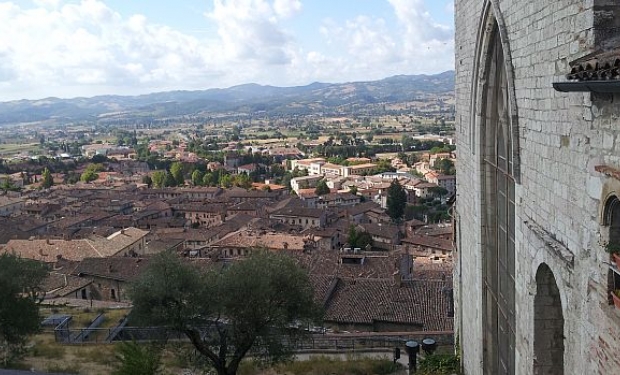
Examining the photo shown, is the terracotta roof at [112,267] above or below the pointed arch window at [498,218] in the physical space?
below

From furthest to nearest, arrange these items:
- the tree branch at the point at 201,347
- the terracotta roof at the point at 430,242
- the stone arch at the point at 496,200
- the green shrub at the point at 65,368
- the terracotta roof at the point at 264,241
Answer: the terracotta roof at the point at 430,242 < the terracotta roof at the point at 264,241 < the green shrub at the point at 65,368 < the tree branch at the point at 201,347 < the stone arch at the point at 496,200

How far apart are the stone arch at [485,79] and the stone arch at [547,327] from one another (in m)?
1.24

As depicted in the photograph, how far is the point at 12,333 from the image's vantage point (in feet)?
50.9

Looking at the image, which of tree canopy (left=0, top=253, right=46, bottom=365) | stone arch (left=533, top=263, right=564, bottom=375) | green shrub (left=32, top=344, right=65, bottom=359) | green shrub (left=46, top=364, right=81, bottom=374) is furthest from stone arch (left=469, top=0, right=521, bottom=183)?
green shrub (left=32, top=344, right=65, bottom=359)

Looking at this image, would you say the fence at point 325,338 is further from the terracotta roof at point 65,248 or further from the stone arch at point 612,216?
the terracotta roof at point 65,248

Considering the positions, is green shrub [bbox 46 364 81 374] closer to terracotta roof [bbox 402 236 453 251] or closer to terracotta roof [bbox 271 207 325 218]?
terracotta roof [bbox 402 236 453 251]

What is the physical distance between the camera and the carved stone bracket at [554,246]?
4930mm

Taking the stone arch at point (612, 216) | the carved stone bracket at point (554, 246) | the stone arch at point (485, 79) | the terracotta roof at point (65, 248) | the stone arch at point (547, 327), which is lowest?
the terracotta roof at point (65, 248)

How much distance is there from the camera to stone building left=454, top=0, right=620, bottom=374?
13.9 ft

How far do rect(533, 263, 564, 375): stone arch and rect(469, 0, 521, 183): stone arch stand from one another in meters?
1.24

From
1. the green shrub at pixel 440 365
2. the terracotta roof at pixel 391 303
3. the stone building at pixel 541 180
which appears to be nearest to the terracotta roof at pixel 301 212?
the terracotta roof at pixel 391 303

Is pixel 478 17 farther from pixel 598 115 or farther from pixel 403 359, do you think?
pixel 403 359

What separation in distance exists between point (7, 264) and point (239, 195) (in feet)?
201

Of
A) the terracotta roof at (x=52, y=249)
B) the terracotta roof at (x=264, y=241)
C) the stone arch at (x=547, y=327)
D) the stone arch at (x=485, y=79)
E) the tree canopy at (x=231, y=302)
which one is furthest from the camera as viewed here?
the terracotta roof at (x=264, y=241)
